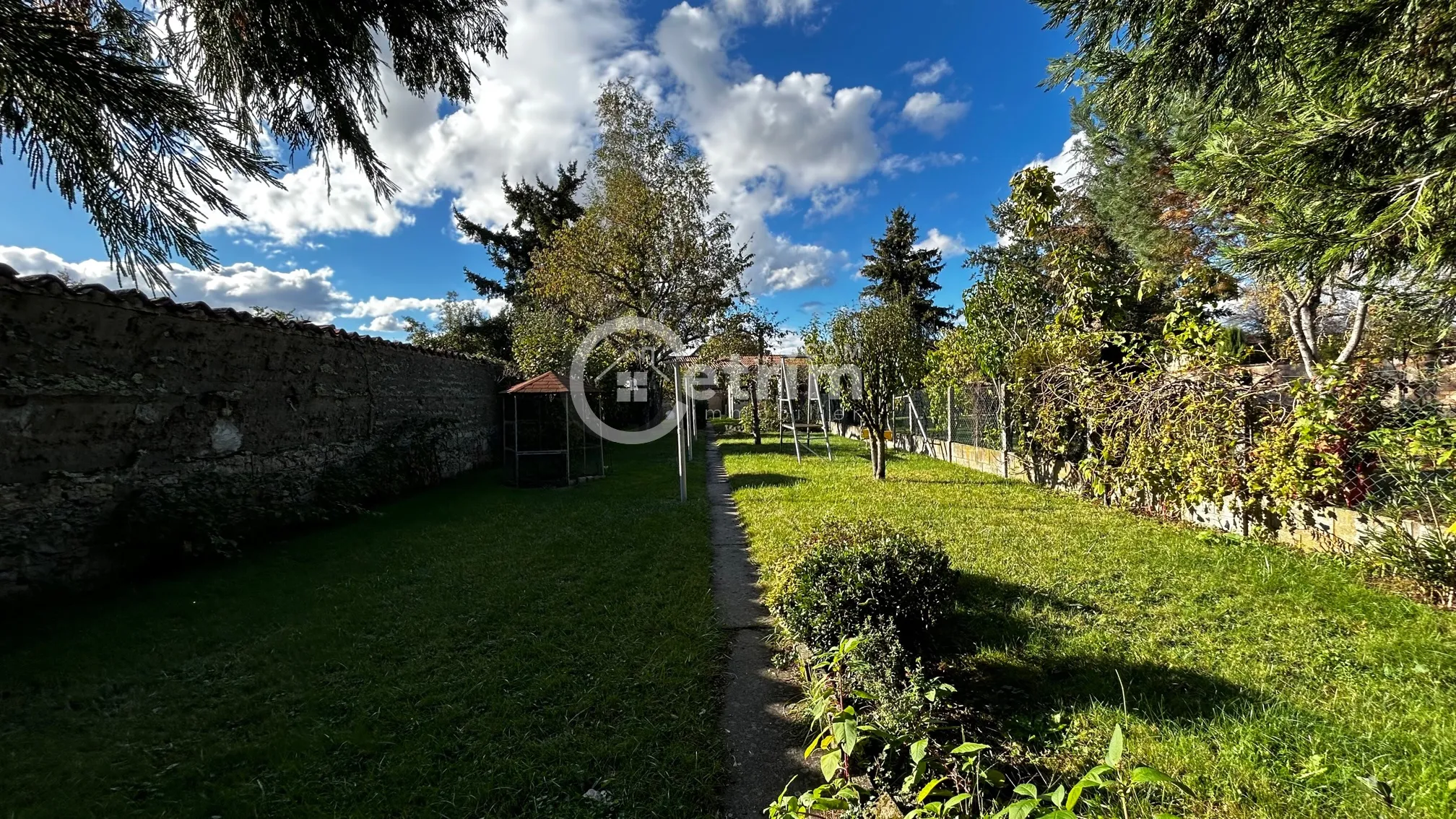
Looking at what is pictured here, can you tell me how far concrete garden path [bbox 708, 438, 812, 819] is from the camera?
2.30 m

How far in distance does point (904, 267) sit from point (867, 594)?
29412mm

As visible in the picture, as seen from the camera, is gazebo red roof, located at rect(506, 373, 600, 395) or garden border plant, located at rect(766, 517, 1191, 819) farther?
gazebo red roof, located at rect(506, 373, 600, 395)

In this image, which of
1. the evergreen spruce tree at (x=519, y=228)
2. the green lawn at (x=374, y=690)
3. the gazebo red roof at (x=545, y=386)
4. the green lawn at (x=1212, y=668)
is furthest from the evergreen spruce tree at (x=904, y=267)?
the green lawn at (x=374, y=690)

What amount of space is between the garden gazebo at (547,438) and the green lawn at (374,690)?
484cm

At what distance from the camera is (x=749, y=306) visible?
1816 cm

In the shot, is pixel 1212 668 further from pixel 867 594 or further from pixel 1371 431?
pixel 1371 431

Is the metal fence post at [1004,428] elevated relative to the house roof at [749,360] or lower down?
lower down

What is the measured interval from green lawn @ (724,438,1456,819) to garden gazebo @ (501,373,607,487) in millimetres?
6263

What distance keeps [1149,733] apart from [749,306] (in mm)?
16509

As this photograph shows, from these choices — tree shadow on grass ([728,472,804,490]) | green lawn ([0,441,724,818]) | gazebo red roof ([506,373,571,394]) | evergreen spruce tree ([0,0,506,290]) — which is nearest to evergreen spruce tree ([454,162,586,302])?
gazebo red roof ([506,373,571,394])

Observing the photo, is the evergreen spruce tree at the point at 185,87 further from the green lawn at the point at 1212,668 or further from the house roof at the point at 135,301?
the green lawn at the point at 1212,668

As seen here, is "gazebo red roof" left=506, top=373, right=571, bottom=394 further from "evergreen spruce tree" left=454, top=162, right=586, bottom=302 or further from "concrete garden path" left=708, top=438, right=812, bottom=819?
"evergreen spruce tree" left=454, top=162, right=586, bottom=302

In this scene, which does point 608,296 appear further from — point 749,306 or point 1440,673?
point 1440,673

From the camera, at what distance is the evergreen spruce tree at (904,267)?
29.5 m
